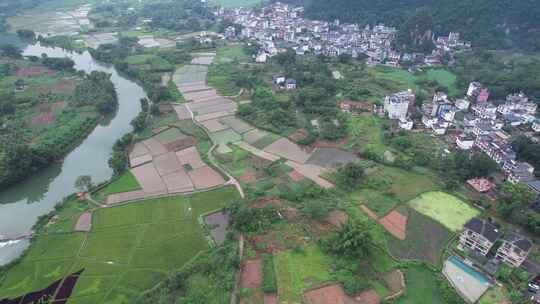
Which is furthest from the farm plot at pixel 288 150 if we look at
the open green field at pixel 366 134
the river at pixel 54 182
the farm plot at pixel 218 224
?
the river at pixel 54 182

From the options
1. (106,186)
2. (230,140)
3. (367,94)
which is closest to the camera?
(106,186)

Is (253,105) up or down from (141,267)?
up

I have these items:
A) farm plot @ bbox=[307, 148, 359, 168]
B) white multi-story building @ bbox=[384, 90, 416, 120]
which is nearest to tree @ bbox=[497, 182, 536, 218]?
farm plot @ bbox=[307, 148, 359, 168]

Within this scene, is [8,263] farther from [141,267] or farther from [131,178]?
[131,178]

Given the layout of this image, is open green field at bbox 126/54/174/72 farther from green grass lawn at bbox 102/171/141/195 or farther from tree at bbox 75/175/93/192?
tree at bbox 75/175/93/192

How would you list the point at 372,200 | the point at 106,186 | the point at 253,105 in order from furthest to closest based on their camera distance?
1. the point at 253,105
2. the point at 106,186
3. the point at 372,200

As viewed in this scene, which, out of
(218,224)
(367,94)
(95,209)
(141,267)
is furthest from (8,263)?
(367,94)

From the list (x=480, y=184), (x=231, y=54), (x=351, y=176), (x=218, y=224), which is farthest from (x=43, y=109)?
(x=480, y=184)
